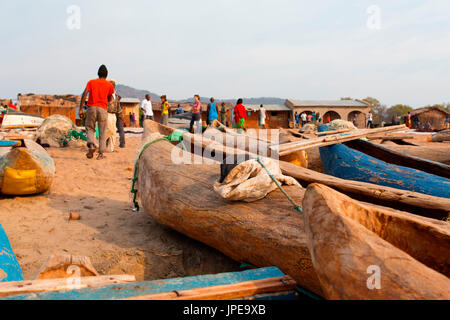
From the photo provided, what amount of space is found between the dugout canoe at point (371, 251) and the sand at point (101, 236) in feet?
4.29

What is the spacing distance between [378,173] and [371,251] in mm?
3166

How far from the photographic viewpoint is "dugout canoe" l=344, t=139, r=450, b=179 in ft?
13.3

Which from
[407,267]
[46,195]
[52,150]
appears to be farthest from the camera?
[52,150]

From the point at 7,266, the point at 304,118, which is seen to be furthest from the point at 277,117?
the point at 7,266

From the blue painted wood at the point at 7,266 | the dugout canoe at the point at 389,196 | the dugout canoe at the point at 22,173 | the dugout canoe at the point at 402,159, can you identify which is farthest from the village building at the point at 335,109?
the blue painted wood at the point at 7,266

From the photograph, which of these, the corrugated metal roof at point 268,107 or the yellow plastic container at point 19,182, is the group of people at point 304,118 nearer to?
the corrugated metal roof at point 268,107

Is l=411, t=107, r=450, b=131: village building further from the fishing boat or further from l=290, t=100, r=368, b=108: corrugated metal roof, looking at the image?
the fishing boat

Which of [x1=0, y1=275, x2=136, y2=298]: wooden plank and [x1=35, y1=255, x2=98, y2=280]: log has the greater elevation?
[x1=0, y1=275, x2=136, y2=298]: wooden plank

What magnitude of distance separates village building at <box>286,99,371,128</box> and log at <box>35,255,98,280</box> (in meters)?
29.4

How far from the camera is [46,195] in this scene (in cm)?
454

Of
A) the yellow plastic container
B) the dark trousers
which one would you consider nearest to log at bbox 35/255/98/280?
the yellow plastic container
